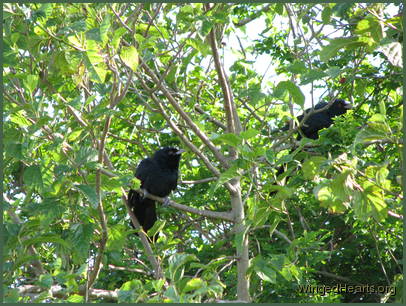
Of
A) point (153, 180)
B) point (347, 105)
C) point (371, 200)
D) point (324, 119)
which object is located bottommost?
point (371, 200)

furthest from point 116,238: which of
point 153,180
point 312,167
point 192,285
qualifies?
point 153,180

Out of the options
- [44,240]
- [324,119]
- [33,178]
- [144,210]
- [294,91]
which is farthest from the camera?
[324,119]

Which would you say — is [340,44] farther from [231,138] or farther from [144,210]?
[144,210]

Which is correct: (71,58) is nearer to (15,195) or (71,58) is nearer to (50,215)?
(50,215)

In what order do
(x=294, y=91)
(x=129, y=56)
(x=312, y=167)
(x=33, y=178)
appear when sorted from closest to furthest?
(x=312, y=167), (x=33, y=178), (x=129, y=56), (x=294, y=91)

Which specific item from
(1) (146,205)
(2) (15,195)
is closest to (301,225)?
(1) (146,205)

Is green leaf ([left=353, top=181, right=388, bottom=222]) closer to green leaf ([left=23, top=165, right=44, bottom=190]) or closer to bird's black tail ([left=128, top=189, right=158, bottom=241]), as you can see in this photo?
green leaf ([left=23, top=165, right=44, bottom=190])

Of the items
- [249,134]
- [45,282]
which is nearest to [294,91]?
[249,134]

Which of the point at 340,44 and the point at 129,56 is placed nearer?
the point at 340,44

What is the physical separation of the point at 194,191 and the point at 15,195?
240cm

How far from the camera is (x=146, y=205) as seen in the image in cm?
767

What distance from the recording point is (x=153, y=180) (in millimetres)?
7508

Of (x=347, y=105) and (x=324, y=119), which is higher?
(x=347, y=105)

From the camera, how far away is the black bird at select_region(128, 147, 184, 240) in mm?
7477
